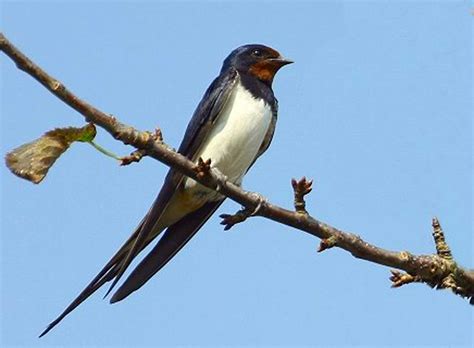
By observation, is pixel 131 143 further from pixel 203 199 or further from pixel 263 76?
pixel 263 76

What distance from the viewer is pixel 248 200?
2.71 metres

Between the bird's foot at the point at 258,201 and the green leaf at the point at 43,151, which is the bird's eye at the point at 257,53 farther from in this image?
the green leaf at the point at 43,151

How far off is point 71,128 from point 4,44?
0.31 meters

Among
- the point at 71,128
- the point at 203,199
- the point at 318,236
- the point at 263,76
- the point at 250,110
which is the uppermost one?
the point at 263,76

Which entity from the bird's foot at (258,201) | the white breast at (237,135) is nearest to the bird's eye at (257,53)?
the white breast at (237,135)

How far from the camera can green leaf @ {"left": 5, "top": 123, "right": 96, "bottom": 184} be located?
2.28 metres

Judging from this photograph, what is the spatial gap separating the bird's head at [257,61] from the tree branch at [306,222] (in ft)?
5.93

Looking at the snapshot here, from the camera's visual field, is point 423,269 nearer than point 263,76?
Yes

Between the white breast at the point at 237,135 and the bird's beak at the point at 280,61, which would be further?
the bird's beak at the point at 280,61

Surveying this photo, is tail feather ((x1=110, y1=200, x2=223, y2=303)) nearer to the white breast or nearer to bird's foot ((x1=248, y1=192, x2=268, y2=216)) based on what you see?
the white breast

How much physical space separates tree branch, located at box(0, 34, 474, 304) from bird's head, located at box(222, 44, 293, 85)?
1.81 m

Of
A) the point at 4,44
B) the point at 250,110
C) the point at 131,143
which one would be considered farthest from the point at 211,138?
the point at 4,44

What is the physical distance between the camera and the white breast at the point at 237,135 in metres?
4.09

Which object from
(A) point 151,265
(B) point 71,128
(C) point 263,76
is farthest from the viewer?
(C) point 263,76
